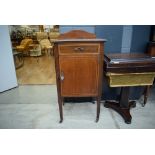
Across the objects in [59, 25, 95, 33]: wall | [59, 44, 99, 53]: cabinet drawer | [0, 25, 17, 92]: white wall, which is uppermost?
[59, 25, 95, 33]: wall

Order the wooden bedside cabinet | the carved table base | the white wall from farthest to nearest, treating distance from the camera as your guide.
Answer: the white wall → the carved table base → the wooden bedside cabinet

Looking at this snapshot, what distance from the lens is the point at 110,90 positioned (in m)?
2.85

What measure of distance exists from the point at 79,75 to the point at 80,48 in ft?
1.11


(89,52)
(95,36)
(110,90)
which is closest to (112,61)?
(89,52)

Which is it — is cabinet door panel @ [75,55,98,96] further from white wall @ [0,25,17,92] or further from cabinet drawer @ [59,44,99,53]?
white wall @ [0,25,17,92]

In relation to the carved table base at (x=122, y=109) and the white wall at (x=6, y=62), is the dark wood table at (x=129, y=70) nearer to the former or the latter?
the carved table base at (x=122, y=109)

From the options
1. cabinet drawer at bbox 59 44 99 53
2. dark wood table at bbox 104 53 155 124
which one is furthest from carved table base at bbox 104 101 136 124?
cabinet drawer at bbox 59 44 99 53

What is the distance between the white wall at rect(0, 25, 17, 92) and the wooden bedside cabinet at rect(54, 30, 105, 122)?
5.72ft

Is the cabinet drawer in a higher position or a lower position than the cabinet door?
higher

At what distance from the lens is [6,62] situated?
335cm

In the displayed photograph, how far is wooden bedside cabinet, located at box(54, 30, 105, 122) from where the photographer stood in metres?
1.88
